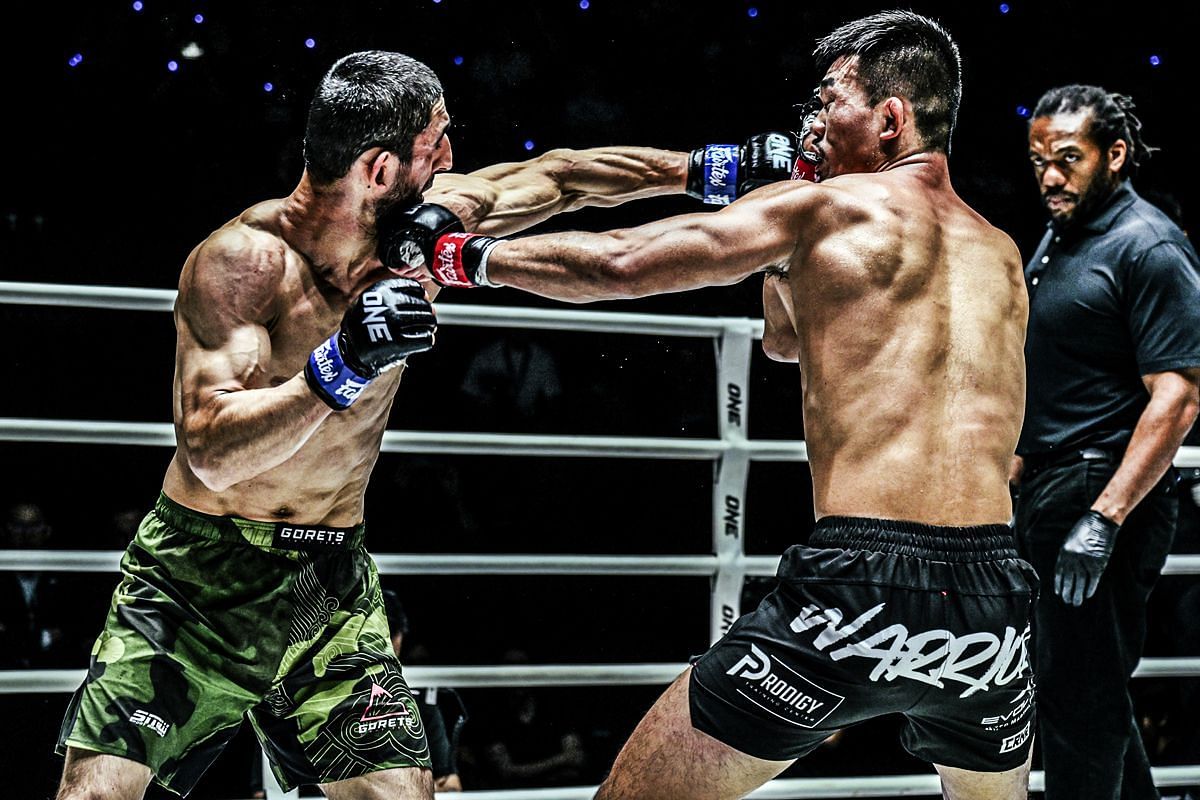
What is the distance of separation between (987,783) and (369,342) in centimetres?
108

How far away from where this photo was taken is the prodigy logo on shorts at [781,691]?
1703mm

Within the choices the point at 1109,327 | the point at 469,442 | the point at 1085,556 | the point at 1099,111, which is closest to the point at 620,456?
the point at 469,442

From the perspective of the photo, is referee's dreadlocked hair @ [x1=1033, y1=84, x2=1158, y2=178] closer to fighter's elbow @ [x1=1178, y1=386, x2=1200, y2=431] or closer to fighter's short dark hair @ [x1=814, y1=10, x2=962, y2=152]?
fighter's elbow @ [x1=1178, y1=386, x2=1200, y2=431]

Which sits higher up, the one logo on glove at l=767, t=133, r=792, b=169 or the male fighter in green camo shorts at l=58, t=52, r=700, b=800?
the one logo on glove at l=767, t=133, r=792, b=169

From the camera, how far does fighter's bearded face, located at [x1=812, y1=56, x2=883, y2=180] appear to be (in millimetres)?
1994

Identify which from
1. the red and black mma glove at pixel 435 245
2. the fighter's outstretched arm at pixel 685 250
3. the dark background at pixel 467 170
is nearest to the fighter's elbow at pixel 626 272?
the fighter's outstretched arm at pixel 685 250

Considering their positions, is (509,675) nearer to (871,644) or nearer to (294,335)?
(294,335)

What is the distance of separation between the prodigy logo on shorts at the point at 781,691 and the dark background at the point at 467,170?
97.2 inches

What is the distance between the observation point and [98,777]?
6.03ft

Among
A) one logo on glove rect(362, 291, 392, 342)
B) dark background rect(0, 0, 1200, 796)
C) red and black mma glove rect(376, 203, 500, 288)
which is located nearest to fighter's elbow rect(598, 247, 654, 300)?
red and black mma glove rect(376, 203, 500, 288)

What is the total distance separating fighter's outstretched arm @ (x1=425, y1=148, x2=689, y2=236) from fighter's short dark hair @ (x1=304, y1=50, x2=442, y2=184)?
0.28 meters

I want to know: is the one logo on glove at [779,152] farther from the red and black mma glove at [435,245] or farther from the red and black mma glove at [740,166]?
the red and black mma glove at [435,245]

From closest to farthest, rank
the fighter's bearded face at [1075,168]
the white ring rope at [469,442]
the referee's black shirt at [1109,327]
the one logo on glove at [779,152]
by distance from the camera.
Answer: the white ring rope at [469,442] → the one logo on glove at [779,152] → the referee's black shirt at [1109,327] → the fighter's bearded face at [1075,168]

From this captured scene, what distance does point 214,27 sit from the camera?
4328mm
